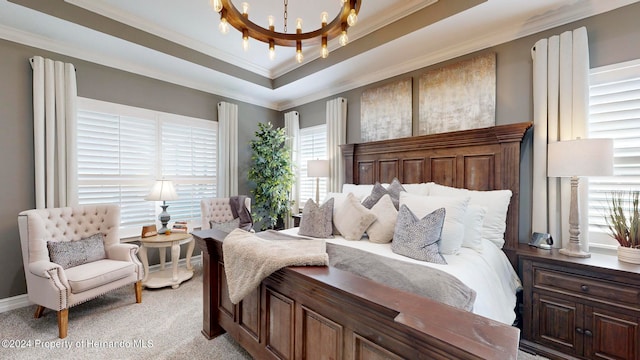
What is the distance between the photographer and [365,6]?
268 cm

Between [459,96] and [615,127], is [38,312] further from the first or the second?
[615,127]

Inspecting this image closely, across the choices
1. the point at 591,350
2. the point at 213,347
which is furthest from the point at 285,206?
the point at 591,350

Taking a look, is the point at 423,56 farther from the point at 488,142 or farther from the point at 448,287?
the point at 448,287

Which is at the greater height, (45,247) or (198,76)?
(198,76)

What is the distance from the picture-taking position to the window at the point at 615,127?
207 cm

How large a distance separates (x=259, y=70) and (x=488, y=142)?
338cm

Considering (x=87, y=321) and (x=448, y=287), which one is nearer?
(x=448, y=287)

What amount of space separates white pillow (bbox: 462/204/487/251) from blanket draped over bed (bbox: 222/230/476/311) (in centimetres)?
77

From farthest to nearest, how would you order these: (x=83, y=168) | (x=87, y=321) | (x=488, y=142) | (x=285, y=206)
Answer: (x=285, y=206)
(x=83, y=168)
(x=488, y=142)
(x=87, y=321)

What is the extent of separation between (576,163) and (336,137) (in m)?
2.80

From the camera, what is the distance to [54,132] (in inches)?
113

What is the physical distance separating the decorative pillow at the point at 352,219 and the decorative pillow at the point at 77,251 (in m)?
2.54

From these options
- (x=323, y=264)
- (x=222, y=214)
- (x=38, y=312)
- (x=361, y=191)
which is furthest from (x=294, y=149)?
(x=38, y=312)

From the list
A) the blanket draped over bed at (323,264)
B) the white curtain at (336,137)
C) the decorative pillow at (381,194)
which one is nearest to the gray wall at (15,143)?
the blanket draped over bed at (323,264)
